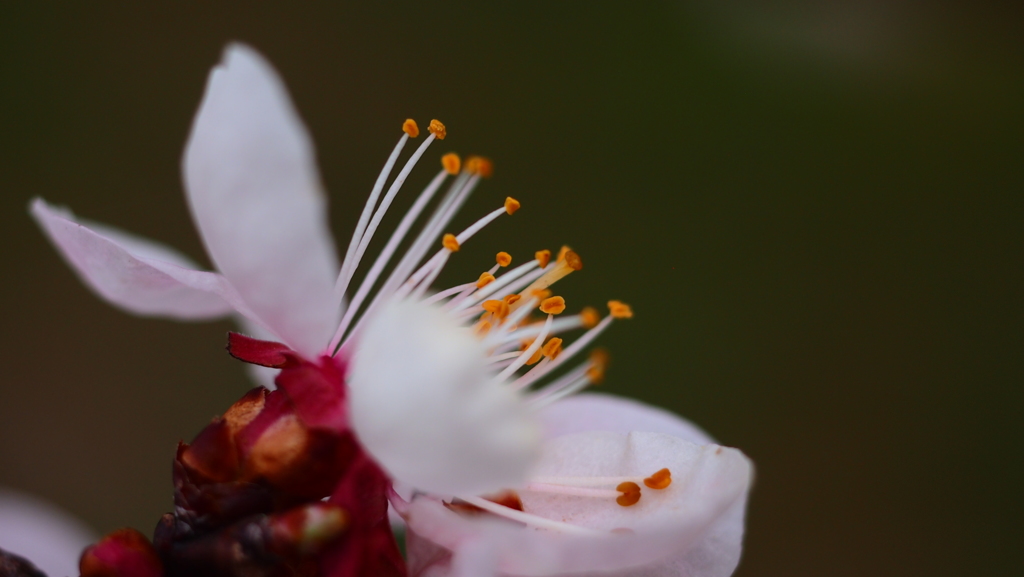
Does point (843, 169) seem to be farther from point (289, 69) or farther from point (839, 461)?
point (289, 69)

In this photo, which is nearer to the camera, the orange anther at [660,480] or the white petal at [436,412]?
the white petal at [436,412]

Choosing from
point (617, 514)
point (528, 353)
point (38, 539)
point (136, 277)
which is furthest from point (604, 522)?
point (38, 539)

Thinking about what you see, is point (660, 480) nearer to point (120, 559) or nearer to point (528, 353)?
point (528, 353)

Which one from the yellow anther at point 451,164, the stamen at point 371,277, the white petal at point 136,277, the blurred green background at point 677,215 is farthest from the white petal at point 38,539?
the blurred green background at point 677,215

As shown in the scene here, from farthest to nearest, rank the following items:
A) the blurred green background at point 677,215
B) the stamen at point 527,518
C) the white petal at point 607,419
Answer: the blurred green background at point 677,215 → the white petal at point 607,419 → the stamen at point 527,518

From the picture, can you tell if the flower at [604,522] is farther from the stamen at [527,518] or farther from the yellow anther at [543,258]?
the yellow anther at [543,258]

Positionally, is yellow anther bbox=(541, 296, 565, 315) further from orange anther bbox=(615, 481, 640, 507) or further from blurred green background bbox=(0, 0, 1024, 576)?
blurred green background bbox=(0, 0, 1024, 576)

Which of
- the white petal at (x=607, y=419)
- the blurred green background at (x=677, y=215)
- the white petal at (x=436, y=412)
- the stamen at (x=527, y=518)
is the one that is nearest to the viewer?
the white petal at (x=436, y=412)

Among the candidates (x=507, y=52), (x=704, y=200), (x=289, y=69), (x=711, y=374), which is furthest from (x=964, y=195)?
(x=289, y=69)
